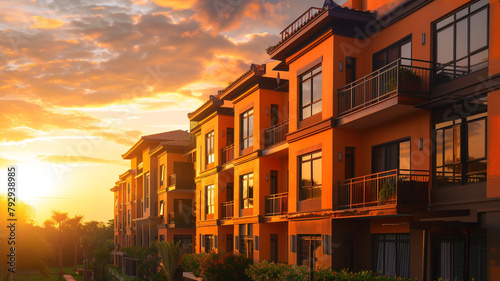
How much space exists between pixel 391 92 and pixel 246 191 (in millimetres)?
16388

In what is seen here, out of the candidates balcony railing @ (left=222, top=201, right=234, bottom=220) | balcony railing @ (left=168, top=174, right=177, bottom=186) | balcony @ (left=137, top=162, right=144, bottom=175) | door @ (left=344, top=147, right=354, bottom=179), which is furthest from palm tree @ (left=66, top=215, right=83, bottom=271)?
door @ (left=344, top=147, right=354, bottom=179)

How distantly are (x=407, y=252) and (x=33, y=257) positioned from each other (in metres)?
12.5

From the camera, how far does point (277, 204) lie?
29531 millimetres

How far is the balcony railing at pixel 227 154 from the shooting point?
36750 millimetres

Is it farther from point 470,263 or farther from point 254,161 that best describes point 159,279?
point 470,263

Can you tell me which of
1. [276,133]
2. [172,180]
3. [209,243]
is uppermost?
[276,133]

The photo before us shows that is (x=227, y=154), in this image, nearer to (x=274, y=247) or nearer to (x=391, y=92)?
(x=274, y=247)

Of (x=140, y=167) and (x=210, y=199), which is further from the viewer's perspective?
(x=140, y=167)

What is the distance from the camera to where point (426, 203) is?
17797 millimetres

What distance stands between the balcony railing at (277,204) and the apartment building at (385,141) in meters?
0.08

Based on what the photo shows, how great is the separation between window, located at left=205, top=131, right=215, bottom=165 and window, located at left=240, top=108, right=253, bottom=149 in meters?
Answer: 6.44

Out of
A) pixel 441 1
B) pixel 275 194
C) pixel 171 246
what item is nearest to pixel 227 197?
pixel 171 246

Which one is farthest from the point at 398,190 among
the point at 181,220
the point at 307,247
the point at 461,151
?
the point at 181,220

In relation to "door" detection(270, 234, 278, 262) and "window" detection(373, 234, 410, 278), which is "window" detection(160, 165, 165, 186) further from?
"window" detection(373, 234, 410, 278)
